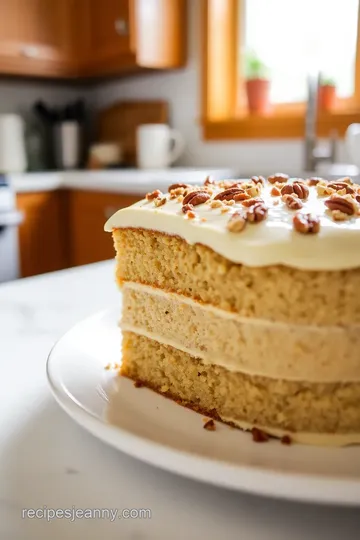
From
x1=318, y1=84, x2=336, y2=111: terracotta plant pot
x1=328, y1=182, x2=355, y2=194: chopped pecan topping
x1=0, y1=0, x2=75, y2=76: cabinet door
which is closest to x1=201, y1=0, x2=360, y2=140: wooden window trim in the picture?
x1=318, y1=84, x2=336, y2=111: terracotta plant pot

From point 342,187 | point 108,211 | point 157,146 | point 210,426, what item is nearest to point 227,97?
point 157,146

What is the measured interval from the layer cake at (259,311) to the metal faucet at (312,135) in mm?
1642

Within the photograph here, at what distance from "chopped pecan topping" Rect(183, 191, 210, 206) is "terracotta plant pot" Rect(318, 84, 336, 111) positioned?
1.99m

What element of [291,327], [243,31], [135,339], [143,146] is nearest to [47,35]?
[143,146]

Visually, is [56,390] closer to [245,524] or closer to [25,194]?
[245,524]

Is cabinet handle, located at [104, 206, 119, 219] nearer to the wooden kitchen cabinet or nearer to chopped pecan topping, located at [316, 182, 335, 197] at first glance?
the wooden kitchen cabinet

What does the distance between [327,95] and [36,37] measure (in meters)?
1.62

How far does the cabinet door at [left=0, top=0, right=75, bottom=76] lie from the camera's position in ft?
9.62

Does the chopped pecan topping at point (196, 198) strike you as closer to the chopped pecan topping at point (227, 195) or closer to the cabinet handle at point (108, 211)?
the chopped pecan topping at point (227, 195)

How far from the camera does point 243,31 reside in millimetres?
2920

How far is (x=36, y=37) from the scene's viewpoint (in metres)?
3.07

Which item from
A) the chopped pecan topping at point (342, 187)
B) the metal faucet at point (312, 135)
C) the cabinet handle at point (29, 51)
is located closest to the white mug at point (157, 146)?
the cabinet handle at point (29, 51)

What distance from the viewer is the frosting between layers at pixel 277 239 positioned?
54 centimetres

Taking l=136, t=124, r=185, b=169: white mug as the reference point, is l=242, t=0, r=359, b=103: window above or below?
above
